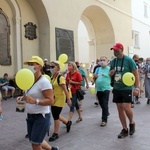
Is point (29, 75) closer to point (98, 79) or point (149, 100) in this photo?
point (98, 79)

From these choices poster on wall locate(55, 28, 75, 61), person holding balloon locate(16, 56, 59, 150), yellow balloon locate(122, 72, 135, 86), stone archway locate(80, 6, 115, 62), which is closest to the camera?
person holding balloon locate(16, 56, 59, 150)

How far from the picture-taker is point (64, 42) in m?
13.9

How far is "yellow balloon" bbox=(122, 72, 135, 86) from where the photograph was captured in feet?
14.9

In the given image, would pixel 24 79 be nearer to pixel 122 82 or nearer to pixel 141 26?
pixel 122 82

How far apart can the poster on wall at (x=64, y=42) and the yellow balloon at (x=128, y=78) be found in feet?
29.8

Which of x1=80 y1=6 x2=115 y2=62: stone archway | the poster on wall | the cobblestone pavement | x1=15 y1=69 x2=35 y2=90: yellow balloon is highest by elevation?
x1=80 y1=6 x2=115 y2=62: stone archway

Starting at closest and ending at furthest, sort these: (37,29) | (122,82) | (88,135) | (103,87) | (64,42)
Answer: (122,82) < (88,135) < (103,87) < (37,29) < (64,42)

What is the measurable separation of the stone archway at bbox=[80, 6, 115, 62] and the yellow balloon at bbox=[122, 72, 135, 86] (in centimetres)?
1444

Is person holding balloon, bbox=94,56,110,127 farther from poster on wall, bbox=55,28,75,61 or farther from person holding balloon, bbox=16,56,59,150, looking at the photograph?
poster on wall, bbox=55,28,75,61

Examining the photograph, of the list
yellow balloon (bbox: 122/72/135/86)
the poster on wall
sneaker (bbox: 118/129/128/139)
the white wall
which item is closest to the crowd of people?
sneaker (bbox: 118/129/128/139)

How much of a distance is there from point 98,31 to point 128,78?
16419 mm

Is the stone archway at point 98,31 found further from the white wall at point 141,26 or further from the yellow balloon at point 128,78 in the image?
the yellow balloon at point 128,78

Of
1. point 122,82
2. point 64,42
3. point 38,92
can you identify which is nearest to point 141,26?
point 64,42

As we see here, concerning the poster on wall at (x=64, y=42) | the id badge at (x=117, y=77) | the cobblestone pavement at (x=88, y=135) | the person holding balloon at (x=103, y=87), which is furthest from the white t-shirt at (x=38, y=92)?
the poster on wall at (x=64, y=42)
